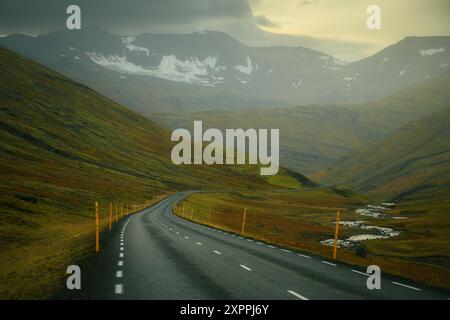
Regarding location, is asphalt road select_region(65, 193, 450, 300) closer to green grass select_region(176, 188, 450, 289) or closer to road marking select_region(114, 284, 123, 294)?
road marking select_region(114, 284, 123, 294)

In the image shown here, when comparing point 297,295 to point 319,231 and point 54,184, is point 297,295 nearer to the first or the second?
point 319,231

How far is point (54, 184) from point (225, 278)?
74.7m

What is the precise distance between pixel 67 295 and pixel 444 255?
5902 centimetres

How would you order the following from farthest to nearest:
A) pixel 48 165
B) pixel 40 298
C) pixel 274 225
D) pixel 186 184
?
pixel 186 184
pixel 48 165
pixel 274 225
pixel 40 298

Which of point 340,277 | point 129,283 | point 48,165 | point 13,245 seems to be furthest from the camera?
point 48,165

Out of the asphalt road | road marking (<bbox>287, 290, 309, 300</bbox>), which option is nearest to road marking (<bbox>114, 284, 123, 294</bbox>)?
the asphalt road

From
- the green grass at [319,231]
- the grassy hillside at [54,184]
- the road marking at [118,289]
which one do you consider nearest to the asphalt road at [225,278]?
the road marking at [118,289]

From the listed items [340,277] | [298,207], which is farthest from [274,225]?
[340,277]

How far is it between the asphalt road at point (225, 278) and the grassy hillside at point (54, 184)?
81.0 inches

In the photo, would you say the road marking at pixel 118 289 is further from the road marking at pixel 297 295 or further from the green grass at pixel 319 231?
the green grass at pixel 319 231

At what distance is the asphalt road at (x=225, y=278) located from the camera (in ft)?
47.1

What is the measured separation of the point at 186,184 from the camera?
6811 inches

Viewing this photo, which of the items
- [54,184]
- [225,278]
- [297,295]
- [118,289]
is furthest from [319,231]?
[118,289]
